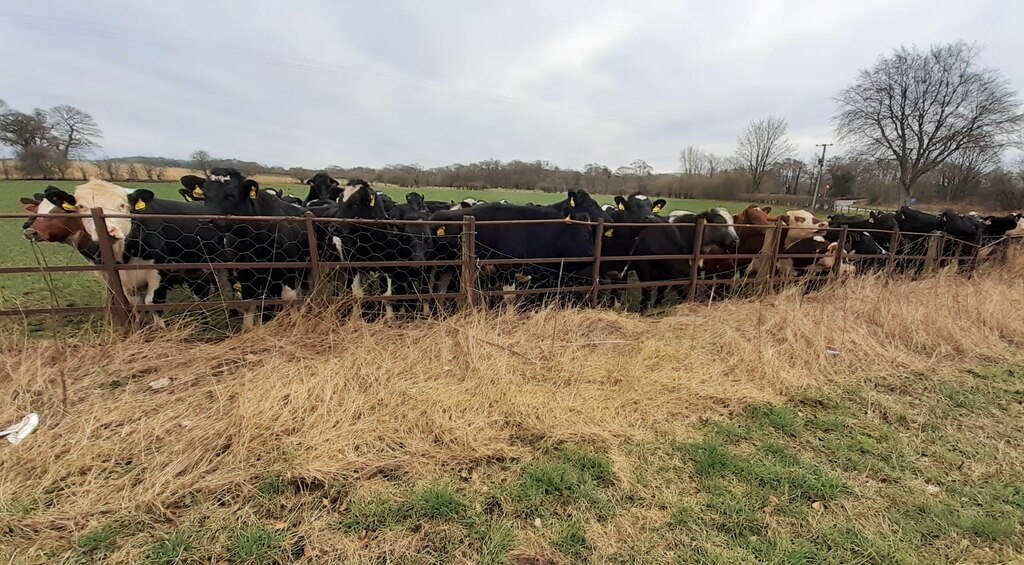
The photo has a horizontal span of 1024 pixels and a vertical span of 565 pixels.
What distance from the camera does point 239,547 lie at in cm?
188

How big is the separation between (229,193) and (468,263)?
277 cm

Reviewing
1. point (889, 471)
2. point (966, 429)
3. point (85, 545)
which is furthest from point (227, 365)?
point (966, 429)

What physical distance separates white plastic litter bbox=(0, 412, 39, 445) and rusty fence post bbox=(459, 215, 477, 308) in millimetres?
3098

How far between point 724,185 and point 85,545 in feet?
204

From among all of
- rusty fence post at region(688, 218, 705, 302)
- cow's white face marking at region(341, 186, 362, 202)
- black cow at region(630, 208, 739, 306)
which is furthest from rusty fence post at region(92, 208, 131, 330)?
rusty fence post at region(688, 218, 705, 302)

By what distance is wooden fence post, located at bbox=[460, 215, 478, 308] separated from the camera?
4.42 metres

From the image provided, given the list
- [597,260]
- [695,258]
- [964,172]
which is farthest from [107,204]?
[964,172]

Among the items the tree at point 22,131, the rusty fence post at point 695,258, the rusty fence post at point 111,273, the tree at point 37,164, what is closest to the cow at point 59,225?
the rusty fence post at point 111,273

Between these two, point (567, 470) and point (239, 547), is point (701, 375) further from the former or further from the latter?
point (239, 547)

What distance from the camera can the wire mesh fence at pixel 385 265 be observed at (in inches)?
156

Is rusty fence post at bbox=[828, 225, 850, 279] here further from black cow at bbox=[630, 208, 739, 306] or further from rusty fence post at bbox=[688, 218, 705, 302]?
rusty fence post at bbox=[688, 218, 705, 302]

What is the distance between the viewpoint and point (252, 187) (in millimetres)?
4785

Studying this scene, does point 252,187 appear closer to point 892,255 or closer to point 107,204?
point 107,204

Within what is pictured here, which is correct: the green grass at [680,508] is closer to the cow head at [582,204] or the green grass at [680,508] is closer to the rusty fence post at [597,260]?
the rusty fence post at [597,260]
